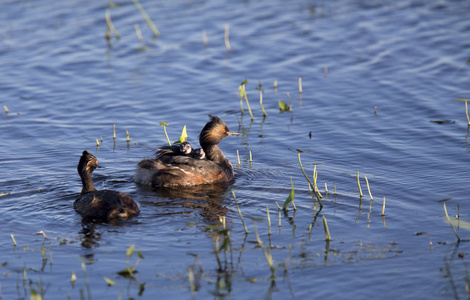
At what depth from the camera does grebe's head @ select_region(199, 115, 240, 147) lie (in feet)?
37.8

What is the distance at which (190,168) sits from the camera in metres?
11.0

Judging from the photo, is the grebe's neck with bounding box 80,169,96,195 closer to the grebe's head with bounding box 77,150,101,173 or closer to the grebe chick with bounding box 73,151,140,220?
the grebe's head with bounding box 77,150,101,173

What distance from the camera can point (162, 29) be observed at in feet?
62.9

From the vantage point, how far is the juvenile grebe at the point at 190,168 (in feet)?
35.4

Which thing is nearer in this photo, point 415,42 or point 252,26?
point 415,42

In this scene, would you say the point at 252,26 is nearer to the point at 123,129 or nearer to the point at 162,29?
the point at 162,29

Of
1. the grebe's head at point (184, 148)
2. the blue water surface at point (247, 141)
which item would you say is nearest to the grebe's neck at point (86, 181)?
A: the blue water surface at point (247, 141)

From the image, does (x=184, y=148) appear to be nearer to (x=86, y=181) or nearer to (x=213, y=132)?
(x=213, y=132)

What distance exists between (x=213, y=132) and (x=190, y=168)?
2.76 feet

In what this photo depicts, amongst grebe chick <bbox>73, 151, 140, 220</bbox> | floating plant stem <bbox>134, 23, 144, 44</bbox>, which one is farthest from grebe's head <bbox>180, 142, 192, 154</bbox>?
floating plant stem <bbox>134, 23, 144, 44</bbox>

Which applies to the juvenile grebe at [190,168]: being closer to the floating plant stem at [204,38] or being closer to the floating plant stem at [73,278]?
the floating plant stem at [73,278]

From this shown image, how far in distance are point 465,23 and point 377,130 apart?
25.9 feet

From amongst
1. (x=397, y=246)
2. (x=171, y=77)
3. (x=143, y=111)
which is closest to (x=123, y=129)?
(x=143, y=111)

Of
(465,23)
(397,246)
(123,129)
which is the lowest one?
(397,246)
